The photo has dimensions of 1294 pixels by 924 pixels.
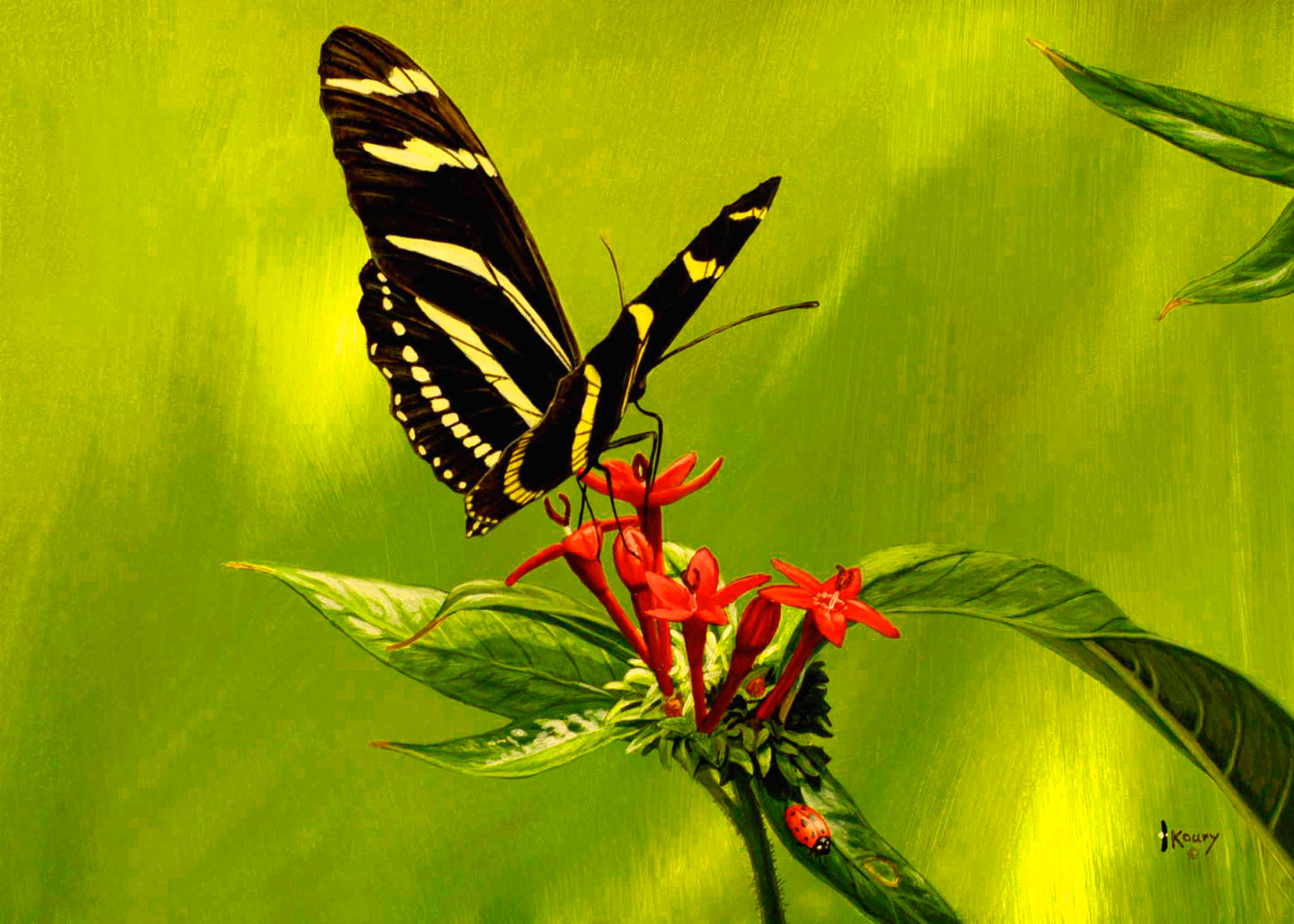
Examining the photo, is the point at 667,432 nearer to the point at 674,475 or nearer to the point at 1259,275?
the point at 674,475

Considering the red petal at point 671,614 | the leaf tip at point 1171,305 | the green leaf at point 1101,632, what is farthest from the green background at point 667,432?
the red petal at point 671,614

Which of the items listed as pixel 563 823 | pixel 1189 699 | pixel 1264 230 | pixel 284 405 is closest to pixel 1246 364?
pixel 1264 230

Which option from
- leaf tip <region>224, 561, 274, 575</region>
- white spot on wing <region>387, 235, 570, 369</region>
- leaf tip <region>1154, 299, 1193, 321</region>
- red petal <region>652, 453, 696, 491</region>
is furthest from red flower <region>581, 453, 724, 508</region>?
leaf tip <region>1154, 299, 1193, 321</region>

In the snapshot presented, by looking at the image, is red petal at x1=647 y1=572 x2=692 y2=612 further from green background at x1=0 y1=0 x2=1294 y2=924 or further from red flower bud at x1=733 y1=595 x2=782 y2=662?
green background at x1=0 y1=0 x2=1294 y2=924

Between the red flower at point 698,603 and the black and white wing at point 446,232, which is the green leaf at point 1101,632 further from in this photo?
the black and white wing at point 446,232

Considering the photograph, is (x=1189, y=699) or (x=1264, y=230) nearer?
(x=1189, y=699)

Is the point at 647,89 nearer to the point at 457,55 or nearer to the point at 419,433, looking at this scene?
the point at 457,55

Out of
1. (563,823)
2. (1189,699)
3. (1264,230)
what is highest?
(1264,230)
